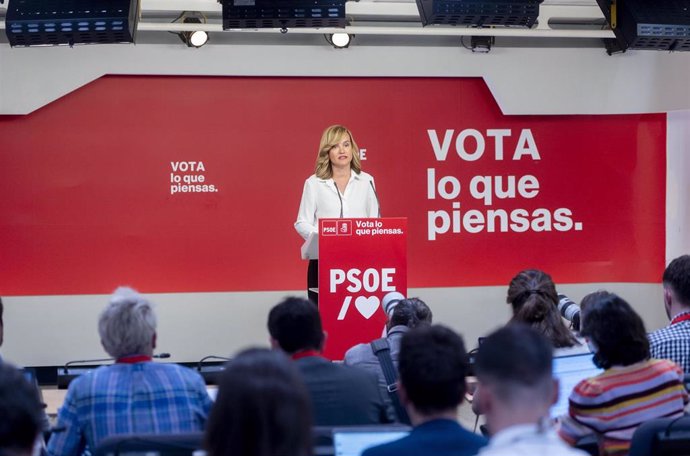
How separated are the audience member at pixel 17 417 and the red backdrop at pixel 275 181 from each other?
624 centimetres

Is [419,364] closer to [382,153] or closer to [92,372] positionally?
[92,372]

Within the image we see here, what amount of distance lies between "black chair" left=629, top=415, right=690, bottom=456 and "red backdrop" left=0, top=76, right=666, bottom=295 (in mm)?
5586

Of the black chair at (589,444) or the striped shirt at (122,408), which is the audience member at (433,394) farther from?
the striped shirt at (122,408)

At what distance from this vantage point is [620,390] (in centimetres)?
289

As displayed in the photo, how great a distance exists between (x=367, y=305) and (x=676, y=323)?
2537mm

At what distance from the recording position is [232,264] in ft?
26.3

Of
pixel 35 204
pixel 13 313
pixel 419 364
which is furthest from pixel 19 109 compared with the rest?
pixel 419 364

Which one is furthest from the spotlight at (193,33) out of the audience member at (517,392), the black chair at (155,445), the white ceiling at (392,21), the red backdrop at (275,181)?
the audience member at (517,392)

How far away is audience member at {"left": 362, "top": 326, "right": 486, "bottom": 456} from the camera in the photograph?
87.6 inches

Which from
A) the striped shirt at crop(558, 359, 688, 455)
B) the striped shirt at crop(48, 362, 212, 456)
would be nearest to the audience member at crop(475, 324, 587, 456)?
the striped shirt at crop(558, 359, 688, 455)

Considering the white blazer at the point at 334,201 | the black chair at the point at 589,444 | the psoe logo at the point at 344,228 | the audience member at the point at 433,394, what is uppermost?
the white blazer at the point at 334,201

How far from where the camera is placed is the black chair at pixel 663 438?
8.46ft

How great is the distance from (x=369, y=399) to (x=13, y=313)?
5.35 m

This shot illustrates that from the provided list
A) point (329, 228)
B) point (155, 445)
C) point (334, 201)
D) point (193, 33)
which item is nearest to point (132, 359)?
point (155, 445)
